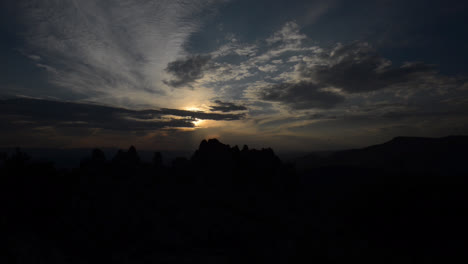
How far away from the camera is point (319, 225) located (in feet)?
99.1

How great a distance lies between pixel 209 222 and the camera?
2691 centimetres

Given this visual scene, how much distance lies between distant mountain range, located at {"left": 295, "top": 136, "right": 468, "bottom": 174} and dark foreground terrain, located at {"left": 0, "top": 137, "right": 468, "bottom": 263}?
81.8 metres

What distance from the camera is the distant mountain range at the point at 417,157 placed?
122 meters

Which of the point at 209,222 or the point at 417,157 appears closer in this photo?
the point at 209,222

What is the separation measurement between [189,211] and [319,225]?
17.0 m

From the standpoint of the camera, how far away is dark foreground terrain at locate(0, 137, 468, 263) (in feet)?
62.3

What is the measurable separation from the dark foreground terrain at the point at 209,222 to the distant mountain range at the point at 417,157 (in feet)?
268

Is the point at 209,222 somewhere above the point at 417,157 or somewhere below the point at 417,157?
below

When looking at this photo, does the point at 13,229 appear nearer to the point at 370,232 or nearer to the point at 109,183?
the point at 109,183

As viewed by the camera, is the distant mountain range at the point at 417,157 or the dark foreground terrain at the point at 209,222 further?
the distant mountain range at the point at 417,157

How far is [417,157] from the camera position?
147750mm

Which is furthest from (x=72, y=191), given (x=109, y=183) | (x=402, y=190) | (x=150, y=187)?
(x=402, y=190)

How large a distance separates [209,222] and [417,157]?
17066 cm

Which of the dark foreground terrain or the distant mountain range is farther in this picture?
the distant mountain range
